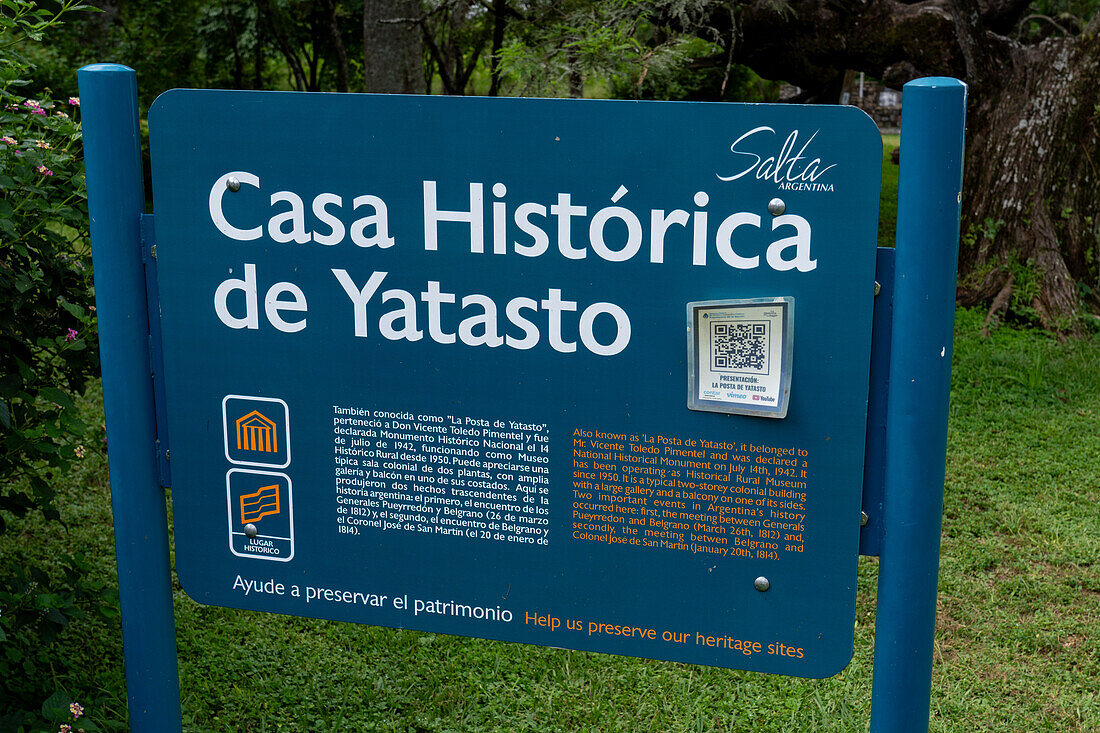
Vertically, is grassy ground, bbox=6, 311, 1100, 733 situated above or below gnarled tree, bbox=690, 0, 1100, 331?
below

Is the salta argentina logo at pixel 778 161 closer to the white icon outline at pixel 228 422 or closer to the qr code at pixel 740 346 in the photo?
the qr code at pixel 740 346

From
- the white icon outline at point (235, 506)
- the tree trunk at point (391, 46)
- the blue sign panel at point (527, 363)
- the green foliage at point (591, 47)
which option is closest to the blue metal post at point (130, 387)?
the blue sign panel at point (527, 363)

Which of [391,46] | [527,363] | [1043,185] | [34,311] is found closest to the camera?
[527,363]

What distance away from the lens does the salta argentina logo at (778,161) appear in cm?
185

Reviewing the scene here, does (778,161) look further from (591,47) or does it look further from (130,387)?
(591,47)

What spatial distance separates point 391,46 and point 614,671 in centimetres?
604

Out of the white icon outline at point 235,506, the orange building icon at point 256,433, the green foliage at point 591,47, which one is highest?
the green foliage at point 591,47

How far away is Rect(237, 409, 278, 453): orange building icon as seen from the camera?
2.21 m

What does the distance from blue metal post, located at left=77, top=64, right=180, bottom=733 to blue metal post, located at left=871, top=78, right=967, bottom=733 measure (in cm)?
144

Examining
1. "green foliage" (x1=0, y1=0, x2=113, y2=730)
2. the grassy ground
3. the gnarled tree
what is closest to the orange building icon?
"green foliage" (x1=0, y1=0, x2=113, y2=730)

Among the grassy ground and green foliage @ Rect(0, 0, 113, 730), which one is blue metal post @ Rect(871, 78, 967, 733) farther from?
green foliage @ Rect(0, 0, 113, 730)

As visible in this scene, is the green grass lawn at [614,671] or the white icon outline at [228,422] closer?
the white icon outline at [228,422]

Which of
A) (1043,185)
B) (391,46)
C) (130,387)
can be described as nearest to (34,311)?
(130,387)

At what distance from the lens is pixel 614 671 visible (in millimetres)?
3707
